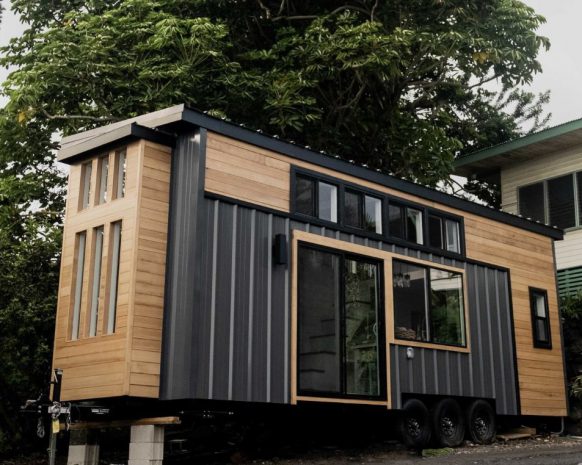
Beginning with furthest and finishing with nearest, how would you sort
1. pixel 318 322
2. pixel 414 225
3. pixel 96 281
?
1. pixel 414 225
2. pixel 318 322
3. pixel 96 281

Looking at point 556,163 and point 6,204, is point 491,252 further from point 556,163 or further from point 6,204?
point 6,204

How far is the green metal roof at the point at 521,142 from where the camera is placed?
1655 centimetres

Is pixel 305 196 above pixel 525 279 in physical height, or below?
above

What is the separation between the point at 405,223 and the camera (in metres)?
11.8

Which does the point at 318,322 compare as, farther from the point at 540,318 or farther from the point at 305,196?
the point at 540,318

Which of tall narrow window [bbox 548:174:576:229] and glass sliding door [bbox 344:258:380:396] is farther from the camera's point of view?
tall narrow window [bbox 548:174:576:229]

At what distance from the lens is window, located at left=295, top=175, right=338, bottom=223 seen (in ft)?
34.5

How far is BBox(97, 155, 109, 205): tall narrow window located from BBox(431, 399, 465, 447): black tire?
217 inches

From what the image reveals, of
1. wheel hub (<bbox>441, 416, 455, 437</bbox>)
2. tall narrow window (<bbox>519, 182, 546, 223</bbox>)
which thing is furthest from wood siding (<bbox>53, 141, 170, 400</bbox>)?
tall narrow window (<bbox>519, 182, 546, 223</bbox>)

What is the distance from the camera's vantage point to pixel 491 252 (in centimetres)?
1316

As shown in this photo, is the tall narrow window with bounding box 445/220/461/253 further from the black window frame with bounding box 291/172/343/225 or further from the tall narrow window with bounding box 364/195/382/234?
the black window frame with bounding box 291/172/343/225

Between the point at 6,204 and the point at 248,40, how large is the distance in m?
6.19

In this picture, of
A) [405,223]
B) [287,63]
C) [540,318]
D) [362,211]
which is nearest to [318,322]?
[362,211]

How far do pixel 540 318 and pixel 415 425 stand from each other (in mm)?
3846
